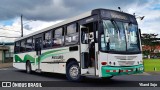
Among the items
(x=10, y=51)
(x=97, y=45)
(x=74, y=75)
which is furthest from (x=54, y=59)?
(x=10, y=51)

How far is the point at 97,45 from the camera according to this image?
41.2 feet

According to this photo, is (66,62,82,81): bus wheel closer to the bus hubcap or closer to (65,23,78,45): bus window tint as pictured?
the bus hubcap

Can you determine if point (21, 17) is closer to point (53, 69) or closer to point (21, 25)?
point (21, 25)

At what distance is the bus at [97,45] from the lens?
1249 centimetres

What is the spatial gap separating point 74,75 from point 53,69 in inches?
112

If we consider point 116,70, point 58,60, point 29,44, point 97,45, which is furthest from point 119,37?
point 29,44

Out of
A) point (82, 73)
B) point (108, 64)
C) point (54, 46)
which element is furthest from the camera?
point (54, 46)

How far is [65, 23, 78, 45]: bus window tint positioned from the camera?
14.6 metres

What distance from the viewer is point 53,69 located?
1711 cm

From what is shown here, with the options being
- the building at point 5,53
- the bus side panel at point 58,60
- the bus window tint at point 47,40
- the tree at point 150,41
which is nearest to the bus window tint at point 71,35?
the bus side panel at point 58,60

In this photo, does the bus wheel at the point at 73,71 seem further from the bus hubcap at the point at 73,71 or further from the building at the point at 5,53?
the building at the point at 5,53

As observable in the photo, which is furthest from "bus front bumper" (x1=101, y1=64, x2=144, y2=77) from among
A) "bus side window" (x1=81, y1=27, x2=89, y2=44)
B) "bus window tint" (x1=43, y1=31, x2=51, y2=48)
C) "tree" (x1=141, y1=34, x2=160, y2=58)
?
"tree" (x1=141, y1=34, x2=160, y2=58)

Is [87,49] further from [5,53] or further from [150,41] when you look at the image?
[150,41]

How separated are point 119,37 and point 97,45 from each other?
117 centimetres
